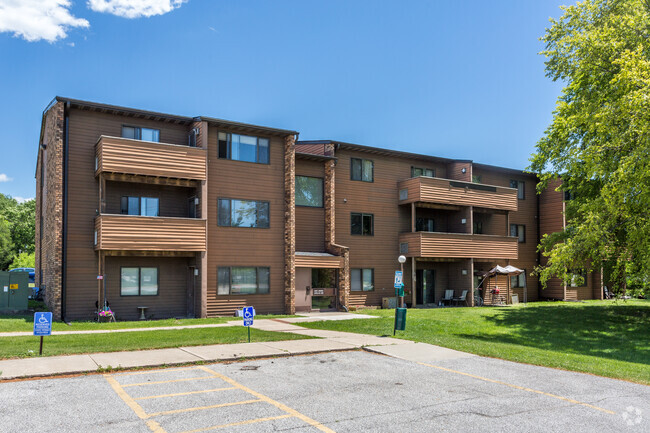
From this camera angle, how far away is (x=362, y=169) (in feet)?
97.6

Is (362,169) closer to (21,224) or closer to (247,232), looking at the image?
(247,232)

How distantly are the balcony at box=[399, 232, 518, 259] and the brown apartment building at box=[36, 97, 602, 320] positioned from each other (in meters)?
0.08

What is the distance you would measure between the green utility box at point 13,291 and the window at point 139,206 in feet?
17.5

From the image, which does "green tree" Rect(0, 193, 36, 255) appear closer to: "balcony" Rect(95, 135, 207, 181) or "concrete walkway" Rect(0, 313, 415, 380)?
"balcony" Rect(95, 135, 207, 181)

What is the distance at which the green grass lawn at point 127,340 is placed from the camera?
12973 mm

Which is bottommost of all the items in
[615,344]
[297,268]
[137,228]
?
[615,344]

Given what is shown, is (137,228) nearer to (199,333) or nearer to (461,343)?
(199,333)

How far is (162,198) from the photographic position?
932 inches

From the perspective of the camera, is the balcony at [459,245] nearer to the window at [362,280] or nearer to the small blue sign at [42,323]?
the window at [362,280]

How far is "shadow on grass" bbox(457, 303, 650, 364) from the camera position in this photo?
1589cm

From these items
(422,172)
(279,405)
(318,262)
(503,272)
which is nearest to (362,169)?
(422,172)

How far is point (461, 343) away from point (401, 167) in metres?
16.9

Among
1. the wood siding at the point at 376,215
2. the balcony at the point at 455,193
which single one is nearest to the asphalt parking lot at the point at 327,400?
the wood siding at the point at 376,215

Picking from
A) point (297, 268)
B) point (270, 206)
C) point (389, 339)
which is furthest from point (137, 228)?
point (389, 339)
